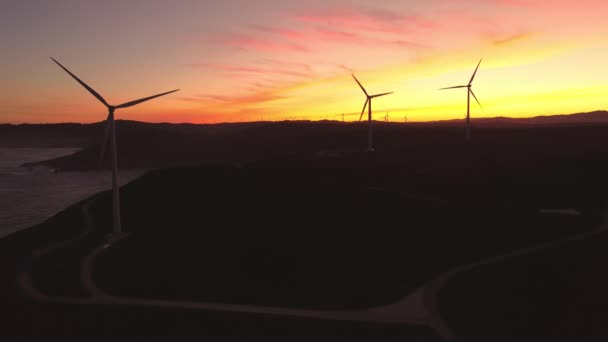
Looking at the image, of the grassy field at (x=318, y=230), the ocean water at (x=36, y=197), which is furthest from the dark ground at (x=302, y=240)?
the ocean water at (x=36, y=197)

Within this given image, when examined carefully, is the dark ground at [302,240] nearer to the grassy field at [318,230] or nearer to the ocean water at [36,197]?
the grassy field at [318,230]

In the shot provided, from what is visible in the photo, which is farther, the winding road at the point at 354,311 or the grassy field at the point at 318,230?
the grassy field at the point at 318,230

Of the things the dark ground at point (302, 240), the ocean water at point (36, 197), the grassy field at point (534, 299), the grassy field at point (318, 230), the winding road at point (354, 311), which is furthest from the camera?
the ocean water at point (36, 197)

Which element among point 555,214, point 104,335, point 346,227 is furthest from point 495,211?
point 104,335

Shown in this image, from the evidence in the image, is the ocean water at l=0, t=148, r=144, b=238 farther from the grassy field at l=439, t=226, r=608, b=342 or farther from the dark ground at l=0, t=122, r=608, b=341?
the grassy field at l=439, t=226, r=608, b=342

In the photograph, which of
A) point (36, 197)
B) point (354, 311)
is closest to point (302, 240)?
point (354, 311)

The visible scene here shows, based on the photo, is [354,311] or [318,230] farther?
[318,230]

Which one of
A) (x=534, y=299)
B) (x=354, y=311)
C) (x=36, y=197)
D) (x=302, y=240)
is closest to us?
(x=354, y=311)

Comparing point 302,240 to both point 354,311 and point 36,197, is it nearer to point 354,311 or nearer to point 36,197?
point 354,311

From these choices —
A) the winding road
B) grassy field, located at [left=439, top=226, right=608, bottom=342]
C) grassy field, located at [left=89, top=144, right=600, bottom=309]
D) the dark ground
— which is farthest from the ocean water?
grassy field, located at [left=439, top=226, right=608, bottom=342]
